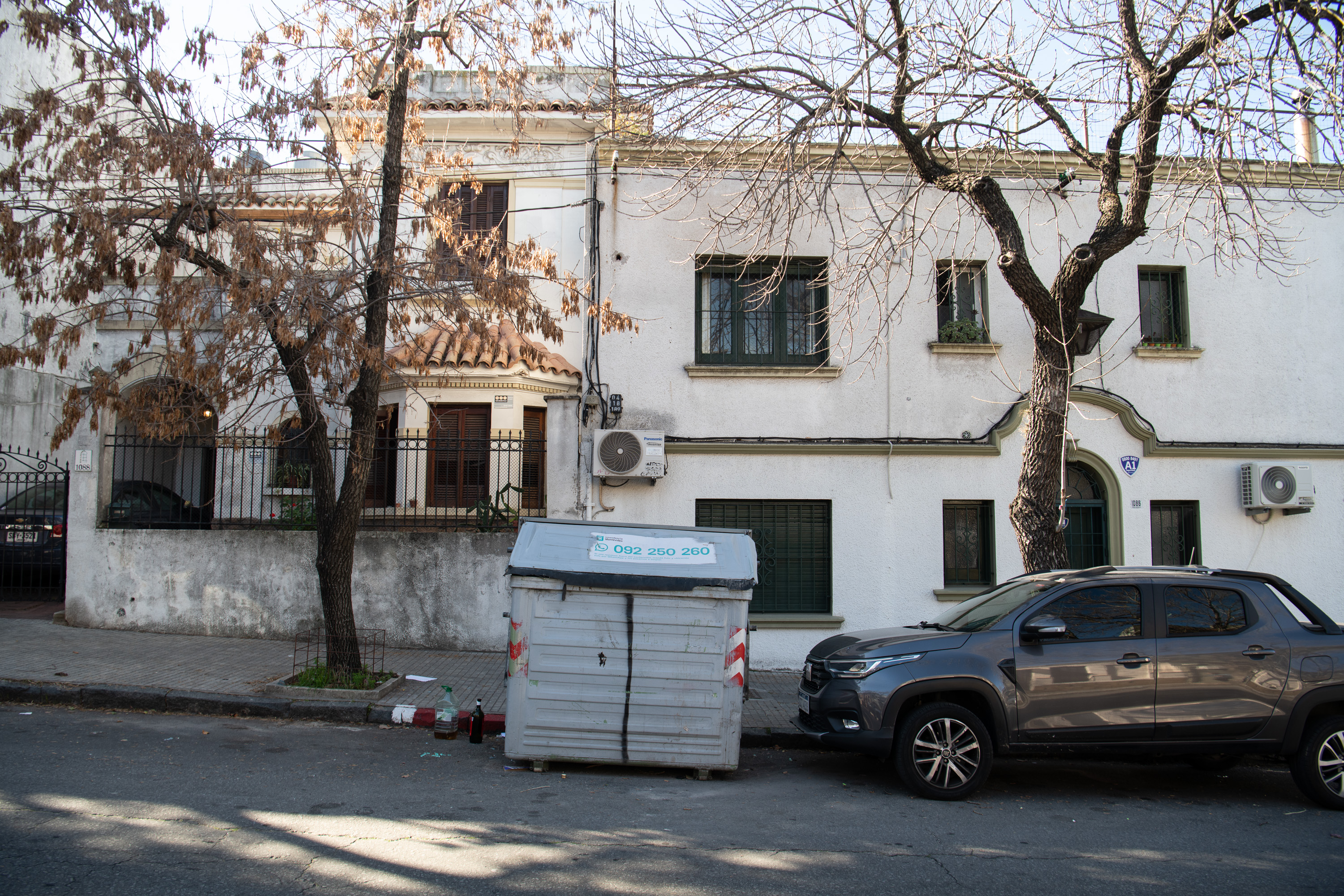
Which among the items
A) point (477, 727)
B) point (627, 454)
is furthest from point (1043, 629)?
point (627, 454)

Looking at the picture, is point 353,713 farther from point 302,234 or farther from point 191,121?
point 191,121

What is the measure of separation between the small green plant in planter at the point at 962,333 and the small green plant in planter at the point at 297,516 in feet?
28.6

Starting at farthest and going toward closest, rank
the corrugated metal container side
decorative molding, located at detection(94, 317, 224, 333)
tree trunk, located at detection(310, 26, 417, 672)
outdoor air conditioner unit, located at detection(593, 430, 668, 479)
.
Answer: decorative molding, located at detection(94, 317, 224, 333) < outdoor air conditioner unit, located at detection(593, 430, 668, 479) < tree trunk, located at detection(310, 26, 417, 672) < the corrugated metal container side

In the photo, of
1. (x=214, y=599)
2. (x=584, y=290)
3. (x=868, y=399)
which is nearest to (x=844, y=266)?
(x=868, y=399)

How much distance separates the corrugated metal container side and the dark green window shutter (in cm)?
425

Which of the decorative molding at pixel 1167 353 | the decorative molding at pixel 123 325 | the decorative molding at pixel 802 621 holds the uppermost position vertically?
the decorative molding at pixel 123 325

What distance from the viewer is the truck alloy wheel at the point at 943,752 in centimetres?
620

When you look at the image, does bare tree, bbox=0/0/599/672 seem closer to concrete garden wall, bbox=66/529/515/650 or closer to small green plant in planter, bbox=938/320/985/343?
concrete garden wall, bbox=66/529/515/650

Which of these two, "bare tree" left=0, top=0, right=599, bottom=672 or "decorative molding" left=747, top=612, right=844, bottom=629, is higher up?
"bare tree" left=0, top=0, right=599, bottom=672

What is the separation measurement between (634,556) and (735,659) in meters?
1.15

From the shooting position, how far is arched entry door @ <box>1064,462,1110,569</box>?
442 inches

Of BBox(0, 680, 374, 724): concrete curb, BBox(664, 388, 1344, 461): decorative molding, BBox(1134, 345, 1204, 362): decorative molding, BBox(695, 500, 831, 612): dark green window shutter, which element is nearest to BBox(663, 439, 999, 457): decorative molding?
BBox(664, 388, 1344, 461): decorative molding

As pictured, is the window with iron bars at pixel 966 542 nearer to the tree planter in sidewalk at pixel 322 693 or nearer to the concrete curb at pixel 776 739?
the concrete curb at pixel 776 739

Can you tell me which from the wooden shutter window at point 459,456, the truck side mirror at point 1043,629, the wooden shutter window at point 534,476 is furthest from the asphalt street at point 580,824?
the wooden shutter window at point 534,476
